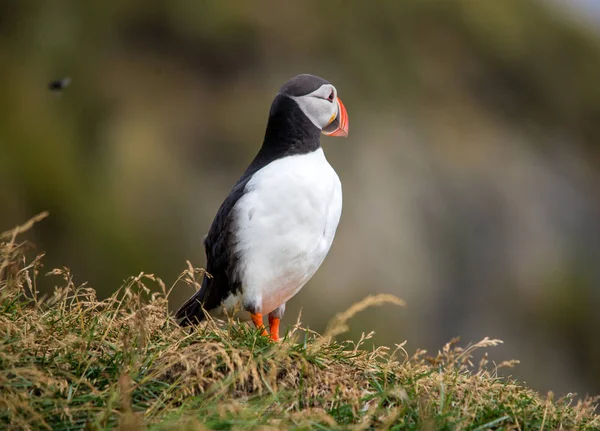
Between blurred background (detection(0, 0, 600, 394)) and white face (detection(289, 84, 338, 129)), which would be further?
blurred background (detection(0, 0, 600, 394))

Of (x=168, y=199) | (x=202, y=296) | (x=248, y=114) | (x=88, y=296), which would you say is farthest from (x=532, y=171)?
(x=88, y=296)

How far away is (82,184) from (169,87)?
Result: 75.8 inches

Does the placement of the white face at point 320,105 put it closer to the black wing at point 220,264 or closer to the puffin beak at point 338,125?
the puffin beak at point 338,125

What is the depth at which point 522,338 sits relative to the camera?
10719 millimetres

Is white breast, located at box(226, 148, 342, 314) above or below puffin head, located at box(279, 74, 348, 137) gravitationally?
below

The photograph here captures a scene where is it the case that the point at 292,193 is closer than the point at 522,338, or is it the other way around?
the point at 292,193

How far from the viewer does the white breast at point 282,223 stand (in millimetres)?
4164

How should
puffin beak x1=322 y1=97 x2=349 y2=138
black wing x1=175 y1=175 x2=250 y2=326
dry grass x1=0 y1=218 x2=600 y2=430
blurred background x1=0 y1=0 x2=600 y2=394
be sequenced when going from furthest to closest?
blurred background x1=0 y1=0 x2=600 y2=394 → puffin beak x1=322 y1=97 x2=349 y2=138 → black wing x1=175 y1=175 x2=250 y2=326 → dry grass x1=0 y1=218 x2=600 y2=430

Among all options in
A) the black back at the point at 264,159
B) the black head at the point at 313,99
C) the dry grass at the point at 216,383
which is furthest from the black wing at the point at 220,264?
the dry grass at the point at 216,383

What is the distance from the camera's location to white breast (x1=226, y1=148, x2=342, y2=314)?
13.7ft

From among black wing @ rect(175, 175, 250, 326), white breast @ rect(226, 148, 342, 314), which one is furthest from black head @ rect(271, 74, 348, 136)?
black wing @ rect(175, 175, 250, 326)

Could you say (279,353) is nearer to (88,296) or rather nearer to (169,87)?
(88,296)

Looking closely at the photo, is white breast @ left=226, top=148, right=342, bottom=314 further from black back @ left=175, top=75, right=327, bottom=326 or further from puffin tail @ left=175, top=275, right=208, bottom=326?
puffin tail @ left=175, top=275, right=208, bottom=326

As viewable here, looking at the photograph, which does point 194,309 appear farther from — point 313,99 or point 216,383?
point 216,383
